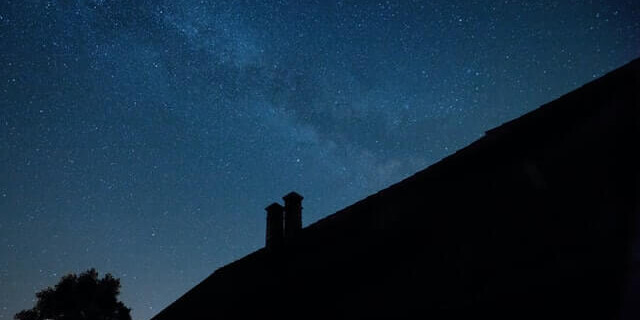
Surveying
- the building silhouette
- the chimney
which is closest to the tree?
the chimney

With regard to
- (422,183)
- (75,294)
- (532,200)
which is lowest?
(532,200)

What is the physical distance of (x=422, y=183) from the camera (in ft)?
16.2

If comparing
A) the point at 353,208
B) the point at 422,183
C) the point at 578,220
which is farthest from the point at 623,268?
the point at 353,208

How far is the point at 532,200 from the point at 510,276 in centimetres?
87

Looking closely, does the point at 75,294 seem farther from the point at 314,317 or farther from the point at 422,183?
the point at 422,183

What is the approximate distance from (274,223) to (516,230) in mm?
6807

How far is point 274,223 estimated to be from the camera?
9508 millimetres

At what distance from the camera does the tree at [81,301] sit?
19.8 m

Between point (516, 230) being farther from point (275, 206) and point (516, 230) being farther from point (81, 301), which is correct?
point (81, 301)

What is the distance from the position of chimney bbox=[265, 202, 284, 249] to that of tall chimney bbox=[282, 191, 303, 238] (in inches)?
5.2

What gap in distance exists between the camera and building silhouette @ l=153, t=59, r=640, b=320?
3.12m

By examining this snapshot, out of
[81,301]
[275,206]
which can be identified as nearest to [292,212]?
[275,206]

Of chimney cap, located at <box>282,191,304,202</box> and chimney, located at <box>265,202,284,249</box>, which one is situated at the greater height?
chimney cap, located at <box>282,191,304,202</box>

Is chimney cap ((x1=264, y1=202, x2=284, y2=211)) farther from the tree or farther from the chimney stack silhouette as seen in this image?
the tree
